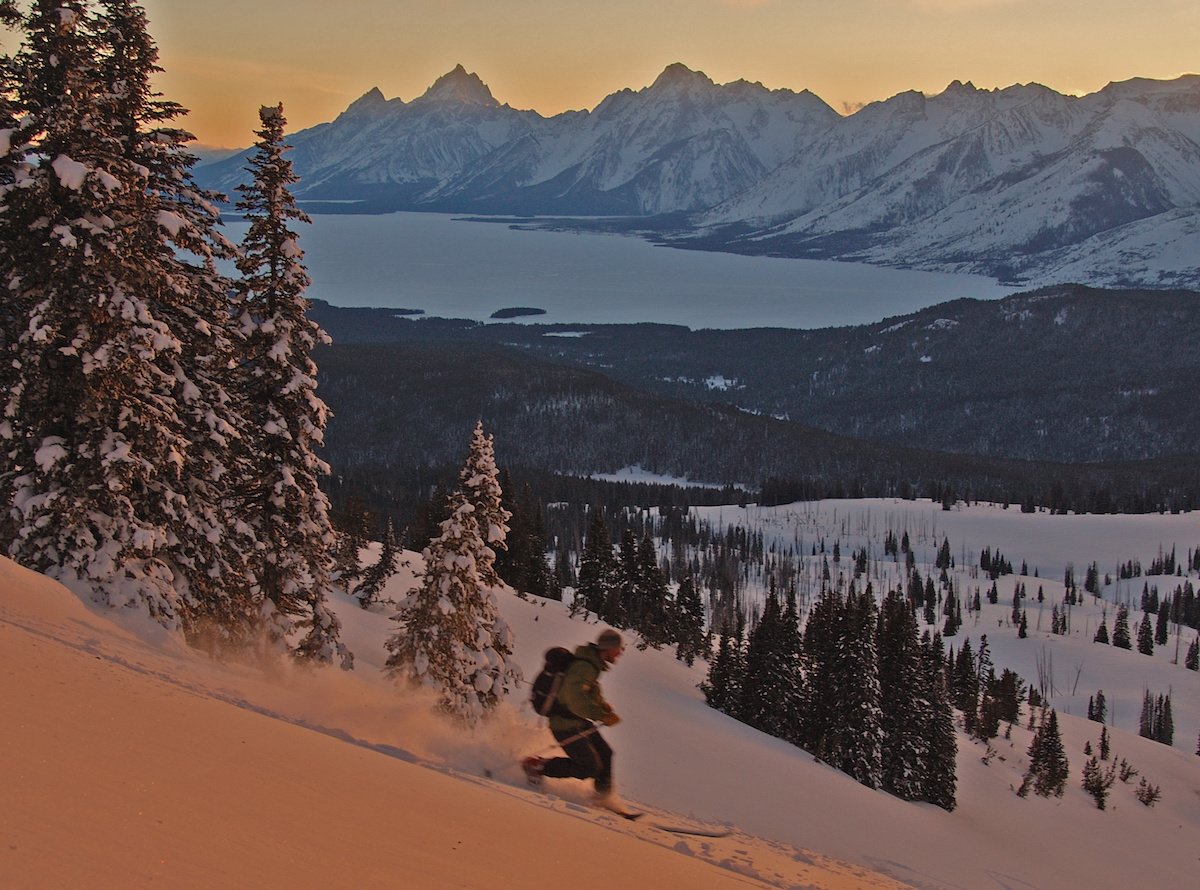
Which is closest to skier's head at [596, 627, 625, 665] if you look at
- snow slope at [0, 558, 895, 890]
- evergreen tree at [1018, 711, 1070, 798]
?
snow slope at [0, 558, 895, 890]

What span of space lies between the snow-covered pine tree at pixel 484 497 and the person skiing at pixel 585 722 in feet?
42.9

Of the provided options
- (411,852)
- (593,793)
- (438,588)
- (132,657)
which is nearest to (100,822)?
(411,852)

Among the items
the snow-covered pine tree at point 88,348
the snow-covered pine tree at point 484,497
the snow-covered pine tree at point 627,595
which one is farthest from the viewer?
the snow-covered pine tree at point 627,595

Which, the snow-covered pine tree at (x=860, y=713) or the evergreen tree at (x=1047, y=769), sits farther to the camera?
the evergreen tree at (x=1047, y=769)

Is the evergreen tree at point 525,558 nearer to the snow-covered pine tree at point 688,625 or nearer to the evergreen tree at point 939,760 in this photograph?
the snow-covered pine tree at point 688,625

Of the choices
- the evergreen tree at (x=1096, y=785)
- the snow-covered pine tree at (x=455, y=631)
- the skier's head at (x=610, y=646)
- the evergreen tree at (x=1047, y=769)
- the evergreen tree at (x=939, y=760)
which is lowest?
the evergreen tree at (x=1096, y=785)

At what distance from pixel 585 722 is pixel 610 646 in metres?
1.15

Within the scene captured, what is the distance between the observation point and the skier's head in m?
13.4

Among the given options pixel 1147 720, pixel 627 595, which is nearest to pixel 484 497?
pixel 627 595

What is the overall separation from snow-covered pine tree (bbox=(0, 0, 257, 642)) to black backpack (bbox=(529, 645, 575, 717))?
7.58m

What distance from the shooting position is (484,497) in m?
27.1

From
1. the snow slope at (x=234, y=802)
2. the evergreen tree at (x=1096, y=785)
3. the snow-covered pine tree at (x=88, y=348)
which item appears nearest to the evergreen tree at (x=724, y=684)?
the evergreen tree at (x=1096, y=785)

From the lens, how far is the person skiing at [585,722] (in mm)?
13359

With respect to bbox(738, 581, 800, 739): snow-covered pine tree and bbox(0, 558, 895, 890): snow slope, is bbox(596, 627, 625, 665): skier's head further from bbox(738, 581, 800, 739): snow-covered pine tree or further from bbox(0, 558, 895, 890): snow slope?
bbox(738, 581, 800, 739): snow-covered pine tree
